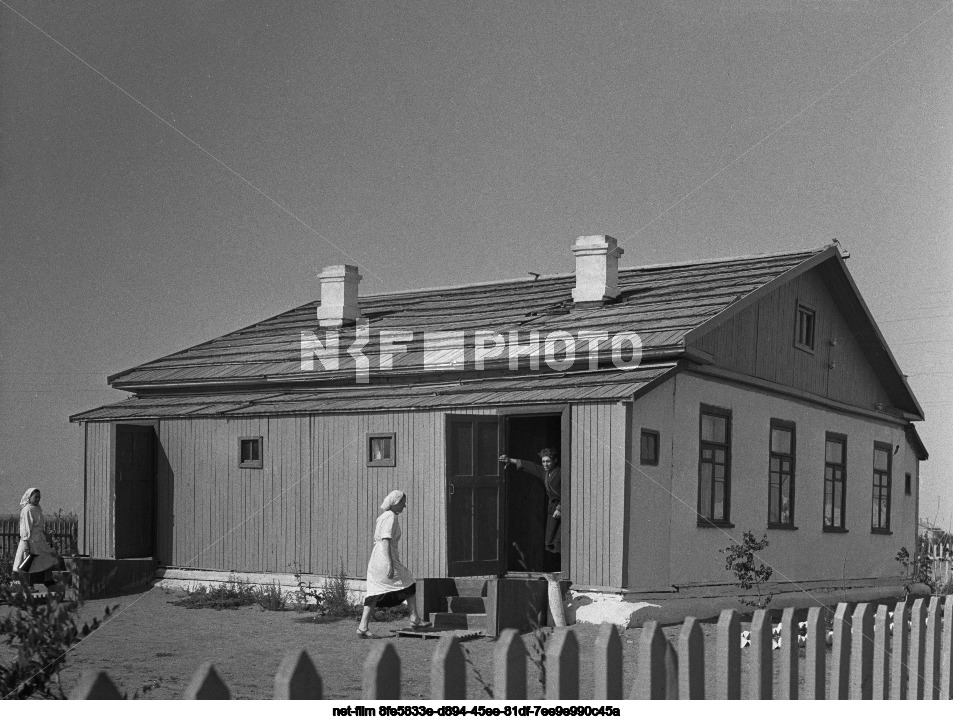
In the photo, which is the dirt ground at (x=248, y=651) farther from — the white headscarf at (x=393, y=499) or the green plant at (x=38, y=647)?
the green plant at (x=38, y=647)

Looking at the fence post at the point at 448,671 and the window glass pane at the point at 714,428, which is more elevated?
the window glass pane at the point at 714,428

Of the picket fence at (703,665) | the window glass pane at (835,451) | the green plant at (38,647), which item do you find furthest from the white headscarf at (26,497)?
the picket fence at (703,665)

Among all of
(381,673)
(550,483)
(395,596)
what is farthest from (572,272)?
(381,673)

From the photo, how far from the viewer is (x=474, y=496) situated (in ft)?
49.6

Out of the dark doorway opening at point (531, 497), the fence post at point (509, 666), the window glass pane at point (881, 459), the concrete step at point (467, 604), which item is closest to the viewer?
the fence post at point (509, 666)

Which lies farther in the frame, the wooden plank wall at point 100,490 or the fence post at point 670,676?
the wooden plank wall at point 100,490

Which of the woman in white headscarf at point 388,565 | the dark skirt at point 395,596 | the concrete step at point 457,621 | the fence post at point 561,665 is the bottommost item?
the concrete step at point 457,621

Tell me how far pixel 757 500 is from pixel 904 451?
732 cm

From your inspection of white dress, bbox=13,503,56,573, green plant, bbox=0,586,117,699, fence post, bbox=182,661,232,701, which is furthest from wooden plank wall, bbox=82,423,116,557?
fence post, bbox=182,661,232,701

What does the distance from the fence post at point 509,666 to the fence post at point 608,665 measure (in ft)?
1.09

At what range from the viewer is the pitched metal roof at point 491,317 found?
16.7 meters

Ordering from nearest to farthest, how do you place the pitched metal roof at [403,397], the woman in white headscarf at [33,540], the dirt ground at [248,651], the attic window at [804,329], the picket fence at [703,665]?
1. the picket fence at [703,665]
2. the dirt ground at [248,651]
3. the pitched metal roof at [403,397]
4. the woman in white headscarf at [33,540]
5. the attic window at [804,329]

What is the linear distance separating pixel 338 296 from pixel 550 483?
7.87m

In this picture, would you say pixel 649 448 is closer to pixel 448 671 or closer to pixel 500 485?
pixel 500 485
